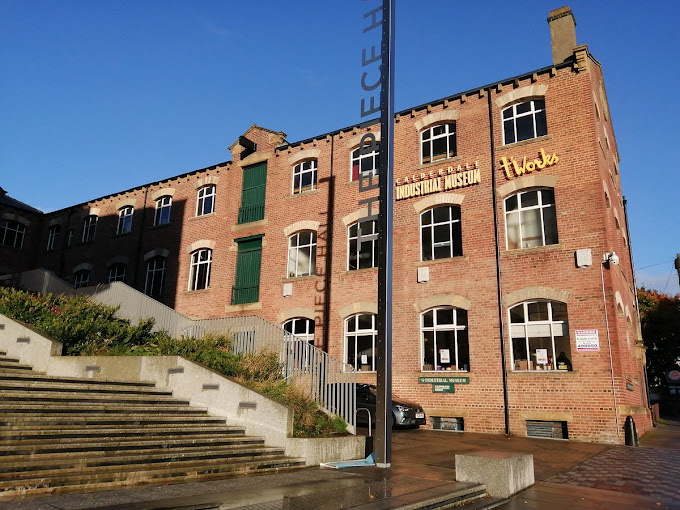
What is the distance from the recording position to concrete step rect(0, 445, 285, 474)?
20.3 feet

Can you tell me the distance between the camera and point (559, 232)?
50.8 feet

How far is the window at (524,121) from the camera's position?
16844 millimetres

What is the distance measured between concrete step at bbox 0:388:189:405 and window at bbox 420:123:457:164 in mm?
12351

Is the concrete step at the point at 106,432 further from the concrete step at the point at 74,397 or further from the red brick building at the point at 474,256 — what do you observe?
the red brick building at the point at 474,256

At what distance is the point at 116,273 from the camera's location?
1052 inches

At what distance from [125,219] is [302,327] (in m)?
13.1

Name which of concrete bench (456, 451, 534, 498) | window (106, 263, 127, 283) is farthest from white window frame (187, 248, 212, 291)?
concrete bench (456, 451, 534, 498)

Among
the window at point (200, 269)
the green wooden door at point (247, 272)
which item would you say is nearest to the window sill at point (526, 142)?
the green wooden door at point (247, 272)

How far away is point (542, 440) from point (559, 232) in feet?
19.4

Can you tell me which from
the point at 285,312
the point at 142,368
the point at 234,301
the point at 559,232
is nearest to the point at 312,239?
the point at 285,312

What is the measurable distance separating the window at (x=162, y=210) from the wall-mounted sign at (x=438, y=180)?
1249 centimetres

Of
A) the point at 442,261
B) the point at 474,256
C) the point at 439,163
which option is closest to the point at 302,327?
the point at 442,261

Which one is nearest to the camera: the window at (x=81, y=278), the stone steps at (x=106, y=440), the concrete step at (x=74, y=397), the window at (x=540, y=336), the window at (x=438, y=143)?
the stone steps at (x=106, y=440)

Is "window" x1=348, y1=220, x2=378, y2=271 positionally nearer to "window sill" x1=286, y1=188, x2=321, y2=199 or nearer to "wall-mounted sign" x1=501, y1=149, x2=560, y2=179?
"window sill" x1=286, y1=188, x2=321, y2=199
